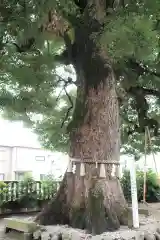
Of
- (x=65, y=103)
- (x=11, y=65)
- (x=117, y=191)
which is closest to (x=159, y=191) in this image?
(x=65, y=103)

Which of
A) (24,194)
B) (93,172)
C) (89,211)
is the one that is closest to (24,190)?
(24,194)

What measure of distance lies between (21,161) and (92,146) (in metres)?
11.7

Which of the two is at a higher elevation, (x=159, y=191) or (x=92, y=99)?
(x=92, y=99)

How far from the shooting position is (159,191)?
1117cm

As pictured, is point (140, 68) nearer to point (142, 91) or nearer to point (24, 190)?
point (142, 91)

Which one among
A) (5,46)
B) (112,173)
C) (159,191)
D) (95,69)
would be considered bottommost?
(159,191)

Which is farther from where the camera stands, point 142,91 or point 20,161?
point 20,161

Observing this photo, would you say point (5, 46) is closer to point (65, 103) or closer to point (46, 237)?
point (46, 237)

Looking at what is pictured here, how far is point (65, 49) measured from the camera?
641 cm

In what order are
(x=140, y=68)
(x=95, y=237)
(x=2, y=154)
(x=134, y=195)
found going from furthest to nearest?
(x=2, y=154)
(x=140, y=68)
(x=134, y=195)
(x=95, y=237)

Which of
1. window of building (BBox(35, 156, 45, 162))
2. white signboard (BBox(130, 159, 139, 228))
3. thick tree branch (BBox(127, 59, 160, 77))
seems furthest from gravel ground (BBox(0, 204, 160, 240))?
window of building (BBox(35, 156, 45, 162))

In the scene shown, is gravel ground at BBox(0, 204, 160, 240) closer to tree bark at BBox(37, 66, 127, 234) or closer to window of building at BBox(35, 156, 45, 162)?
tree bark at BBox(37, 66, 127, 234)

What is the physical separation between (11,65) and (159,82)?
12.1 feet

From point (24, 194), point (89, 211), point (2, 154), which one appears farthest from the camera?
point (2, 154)
